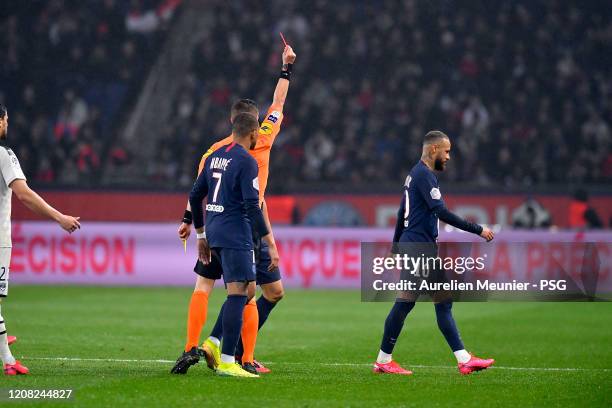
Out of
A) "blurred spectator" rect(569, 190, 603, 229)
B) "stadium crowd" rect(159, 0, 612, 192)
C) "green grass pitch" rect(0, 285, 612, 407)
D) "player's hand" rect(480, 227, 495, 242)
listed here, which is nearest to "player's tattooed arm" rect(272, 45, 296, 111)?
"player's hand" rect(480, 227, 495, 242)

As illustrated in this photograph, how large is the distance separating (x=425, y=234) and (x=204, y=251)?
2.03m

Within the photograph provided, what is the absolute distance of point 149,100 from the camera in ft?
94.6

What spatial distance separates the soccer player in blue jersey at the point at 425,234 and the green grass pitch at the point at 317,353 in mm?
187

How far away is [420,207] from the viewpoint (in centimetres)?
975

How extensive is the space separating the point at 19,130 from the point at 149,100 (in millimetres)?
3709

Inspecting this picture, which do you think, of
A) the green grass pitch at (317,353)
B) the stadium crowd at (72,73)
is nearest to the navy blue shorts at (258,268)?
the green grass pitch at (317,353)

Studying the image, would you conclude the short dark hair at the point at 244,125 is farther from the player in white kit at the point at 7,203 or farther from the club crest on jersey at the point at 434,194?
the club crest on jersey at the point at 434,194

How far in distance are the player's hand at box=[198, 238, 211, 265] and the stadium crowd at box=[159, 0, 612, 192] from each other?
14110 millimetres

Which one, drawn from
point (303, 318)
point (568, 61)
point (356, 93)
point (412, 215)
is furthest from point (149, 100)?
point (412, 215)

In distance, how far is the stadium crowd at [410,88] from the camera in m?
25.3

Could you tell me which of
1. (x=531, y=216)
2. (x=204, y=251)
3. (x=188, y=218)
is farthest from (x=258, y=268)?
(x=531, y=216)

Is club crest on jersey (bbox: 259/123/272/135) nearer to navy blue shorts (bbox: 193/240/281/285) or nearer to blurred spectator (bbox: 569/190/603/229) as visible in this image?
navy blue shorts (bbox: 193/240/281/285)

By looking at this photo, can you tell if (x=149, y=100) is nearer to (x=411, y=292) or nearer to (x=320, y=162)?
(x=320, y=162)

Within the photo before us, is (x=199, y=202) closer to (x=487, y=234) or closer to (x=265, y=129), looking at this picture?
(x=265, y=129)
